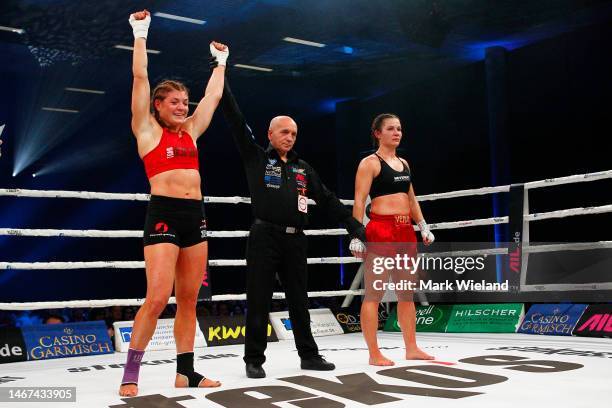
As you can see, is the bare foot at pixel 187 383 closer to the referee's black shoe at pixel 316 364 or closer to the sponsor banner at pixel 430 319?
the referee's black shoe at pixel 316 364

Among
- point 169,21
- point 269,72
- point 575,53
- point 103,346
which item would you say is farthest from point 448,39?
point 103,346

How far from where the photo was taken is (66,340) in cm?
427

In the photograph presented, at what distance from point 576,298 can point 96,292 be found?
31.2 ft

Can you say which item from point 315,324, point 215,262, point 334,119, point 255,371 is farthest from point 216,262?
point 334,119

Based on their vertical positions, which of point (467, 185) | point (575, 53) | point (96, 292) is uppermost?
point (575, 53)

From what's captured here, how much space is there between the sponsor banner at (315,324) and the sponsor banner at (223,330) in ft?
0.28

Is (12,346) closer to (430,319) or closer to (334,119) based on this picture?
(430,319)

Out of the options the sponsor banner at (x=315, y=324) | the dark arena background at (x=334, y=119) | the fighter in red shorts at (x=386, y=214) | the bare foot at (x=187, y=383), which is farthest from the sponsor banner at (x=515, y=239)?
the bare foot at (x=187, y=383)

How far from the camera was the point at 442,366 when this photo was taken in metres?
3.26

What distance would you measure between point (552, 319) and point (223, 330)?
243 cm

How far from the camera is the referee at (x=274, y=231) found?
3346 mm

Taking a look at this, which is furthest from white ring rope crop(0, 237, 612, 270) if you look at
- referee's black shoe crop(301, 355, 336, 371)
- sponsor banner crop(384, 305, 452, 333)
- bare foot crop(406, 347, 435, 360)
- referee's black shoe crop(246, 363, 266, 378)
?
referee's black shoe crop(246, 363, 266, 378)

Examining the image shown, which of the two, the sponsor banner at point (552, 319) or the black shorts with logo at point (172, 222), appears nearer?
the black shorts with logo at point (172, 222)

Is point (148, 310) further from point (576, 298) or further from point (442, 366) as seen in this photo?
point (576, 298)
